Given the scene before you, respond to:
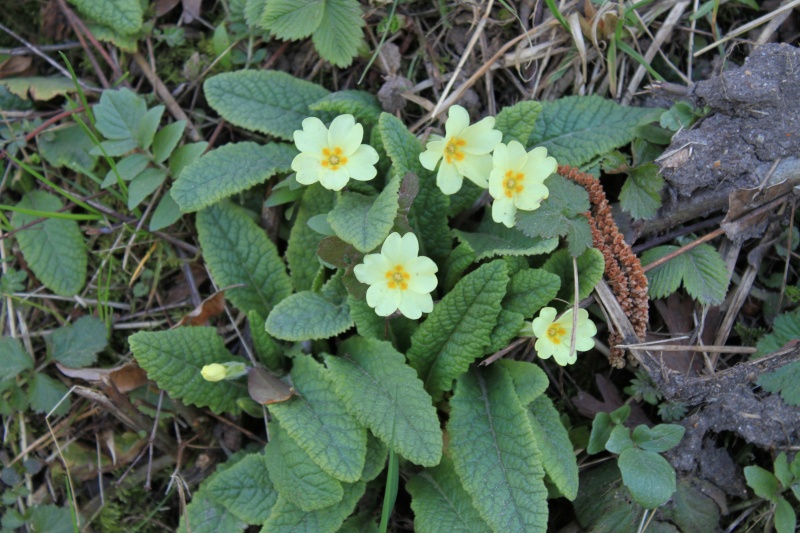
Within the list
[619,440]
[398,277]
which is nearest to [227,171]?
[398,277]

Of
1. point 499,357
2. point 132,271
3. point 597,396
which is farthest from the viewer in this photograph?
point 132,271

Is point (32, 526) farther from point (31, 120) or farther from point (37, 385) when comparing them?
point (31, 120)

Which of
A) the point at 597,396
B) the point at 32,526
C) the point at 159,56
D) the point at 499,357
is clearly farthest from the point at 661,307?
the point at 32,526

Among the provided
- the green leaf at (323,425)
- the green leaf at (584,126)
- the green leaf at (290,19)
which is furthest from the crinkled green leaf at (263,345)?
the green leaf at (584,126)

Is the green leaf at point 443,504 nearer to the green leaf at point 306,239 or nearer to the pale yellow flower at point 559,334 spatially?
the pale yellow flower at point 559,334

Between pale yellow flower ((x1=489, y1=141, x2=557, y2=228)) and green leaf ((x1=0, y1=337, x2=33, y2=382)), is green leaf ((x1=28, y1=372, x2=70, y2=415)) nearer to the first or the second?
green leaf ((x1=0, y1=337, x2=33, y2=382))

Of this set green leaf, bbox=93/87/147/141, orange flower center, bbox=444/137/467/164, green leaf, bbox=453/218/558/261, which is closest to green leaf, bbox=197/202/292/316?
green leaf, bbox=93/87/147/141
